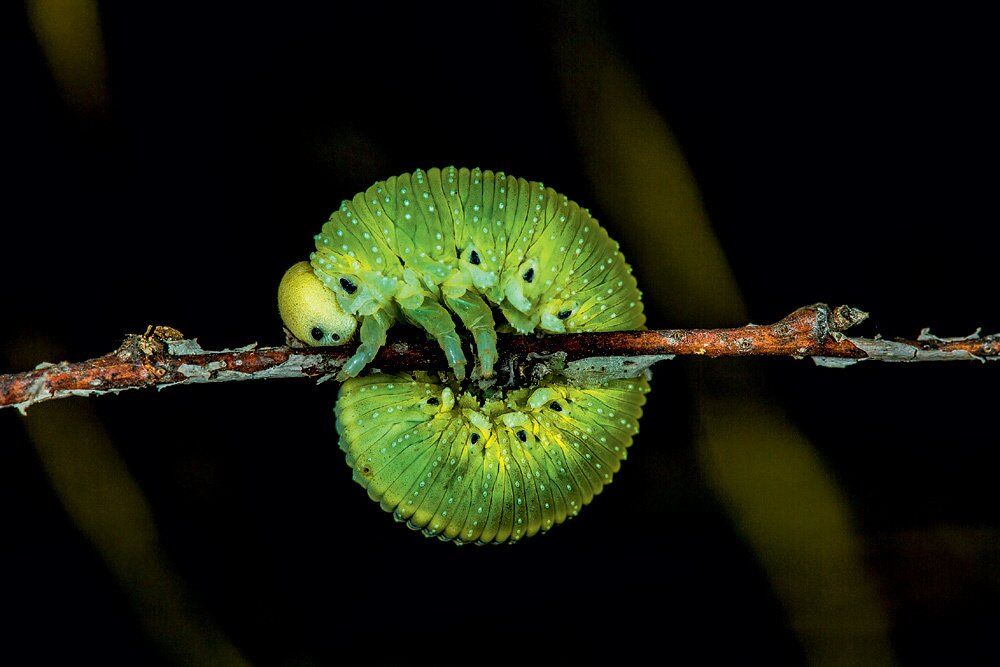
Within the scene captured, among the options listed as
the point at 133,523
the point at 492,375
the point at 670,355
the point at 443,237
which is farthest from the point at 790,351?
the point at 133,523

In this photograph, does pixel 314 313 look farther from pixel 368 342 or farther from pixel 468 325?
pixel 468 325

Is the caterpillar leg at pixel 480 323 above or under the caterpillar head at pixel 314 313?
under

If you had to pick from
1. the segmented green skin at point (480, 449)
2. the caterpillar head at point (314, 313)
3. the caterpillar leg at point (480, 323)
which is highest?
the caterpillar head at point (314, 313)

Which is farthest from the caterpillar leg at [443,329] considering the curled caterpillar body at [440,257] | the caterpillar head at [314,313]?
the caterpillar head at [314,313]

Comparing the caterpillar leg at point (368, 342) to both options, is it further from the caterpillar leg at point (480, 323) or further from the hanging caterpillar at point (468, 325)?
the caterpillar leg at point (480, 323)

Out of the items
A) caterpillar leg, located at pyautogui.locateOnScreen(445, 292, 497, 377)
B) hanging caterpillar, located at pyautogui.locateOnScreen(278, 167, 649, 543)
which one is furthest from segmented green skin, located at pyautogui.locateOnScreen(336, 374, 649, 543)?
caterpillar leg, located at pyautogui.locateOnScreen(445, 292, 497, 377)

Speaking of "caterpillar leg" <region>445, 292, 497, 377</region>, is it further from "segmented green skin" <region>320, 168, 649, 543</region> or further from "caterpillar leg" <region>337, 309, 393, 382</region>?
"caterpillar leg" <region>337, 309, 393, 382</region>

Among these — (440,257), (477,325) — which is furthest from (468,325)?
(440,257)
